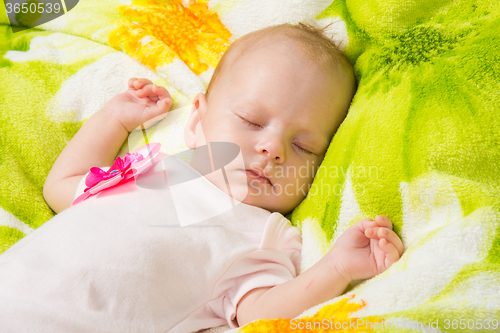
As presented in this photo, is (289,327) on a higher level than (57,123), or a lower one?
higher

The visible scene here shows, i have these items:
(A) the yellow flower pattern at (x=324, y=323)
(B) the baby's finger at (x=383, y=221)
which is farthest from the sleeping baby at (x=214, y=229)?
(A) the yellow flower pattern at (x=324, y=323)

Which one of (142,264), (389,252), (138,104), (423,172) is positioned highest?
(423,172)

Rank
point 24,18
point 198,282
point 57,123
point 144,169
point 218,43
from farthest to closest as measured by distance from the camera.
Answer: point 24,18 < point 218,43 < point 57,123 < point 144,169 < point 198,282

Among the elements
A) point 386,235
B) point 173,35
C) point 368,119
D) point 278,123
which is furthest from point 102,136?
point 386,235

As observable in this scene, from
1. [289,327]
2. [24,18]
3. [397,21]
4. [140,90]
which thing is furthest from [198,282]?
[24,18]

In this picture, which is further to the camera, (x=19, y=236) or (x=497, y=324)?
(x=19, y=236)

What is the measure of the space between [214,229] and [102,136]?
1.88 feet

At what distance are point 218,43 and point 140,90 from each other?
1.14 feet

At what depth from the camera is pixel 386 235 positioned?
0.90 metres

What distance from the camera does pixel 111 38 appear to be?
5.40 feet

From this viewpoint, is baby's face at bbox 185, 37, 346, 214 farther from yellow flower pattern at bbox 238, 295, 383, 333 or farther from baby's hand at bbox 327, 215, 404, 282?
yellow flower pattern at bbox 238, 295, 383, 333

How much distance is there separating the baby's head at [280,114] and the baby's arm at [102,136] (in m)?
0.27

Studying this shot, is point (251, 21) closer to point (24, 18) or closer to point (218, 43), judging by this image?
point (218, 43)

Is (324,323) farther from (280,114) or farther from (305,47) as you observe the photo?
→ (305,47)
